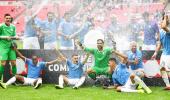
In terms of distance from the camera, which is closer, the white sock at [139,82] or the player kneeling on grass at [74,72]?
the white sock at [139,82]

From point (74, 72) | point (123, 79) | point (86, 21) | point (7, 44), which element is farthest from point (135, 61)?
point (86, 21)

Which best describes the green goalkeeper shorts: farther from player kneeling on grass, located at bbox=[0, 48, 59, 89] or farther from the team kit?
player kneeling on grass, located at bbox=[0, 48, 59, 89]

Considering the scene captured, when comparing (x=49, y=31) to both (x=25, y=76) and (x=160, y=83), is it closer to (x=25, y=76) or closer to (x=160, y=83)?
(x=25, y=76)

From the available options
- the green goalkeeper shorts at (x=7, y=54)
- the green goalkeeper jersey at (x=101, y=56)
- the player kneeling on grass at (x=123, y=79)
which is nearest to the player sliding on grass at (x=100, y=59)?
the green goalkeeper jersey at (x=101, y=56)

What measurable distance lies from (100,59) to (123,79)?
33.4 inches

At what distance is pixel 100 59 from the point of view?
13617 millimetres

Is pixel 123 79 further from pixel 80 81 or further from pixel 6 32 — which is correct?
pixel 6 32

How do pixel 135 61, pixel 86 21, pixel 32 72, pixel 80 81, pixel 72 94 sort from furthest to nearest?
1. pixel 86 21
2. pixel 32 72
3. pixel 80 81
4. pixel 135 61
5. pixel 72 94

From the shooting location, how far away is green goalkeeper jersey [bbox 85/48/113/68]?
44.7ft

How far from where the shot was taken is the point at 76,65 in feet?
45.0

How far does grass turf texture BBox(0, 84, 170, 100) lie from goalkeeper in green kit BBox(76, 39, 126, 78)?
505 mm

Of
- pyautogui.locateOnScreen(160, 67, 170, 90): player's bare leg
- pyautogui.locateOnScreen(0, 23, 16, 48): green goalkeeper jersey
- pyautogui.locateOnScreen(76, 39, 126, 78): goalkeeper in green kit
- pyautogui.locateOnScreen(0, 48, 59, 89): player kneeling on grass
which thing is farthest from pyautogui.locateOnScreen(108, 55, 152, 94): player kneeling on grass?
pyautogui.locateOnScreen(0, 23, 16, 48): green goalkeeper jersey

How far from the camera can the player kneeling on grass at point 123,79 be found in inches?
497

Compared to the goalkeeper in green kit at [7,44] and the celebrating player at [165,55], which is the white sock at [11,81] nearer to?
the goalkeeper in green kit at [7,44]
